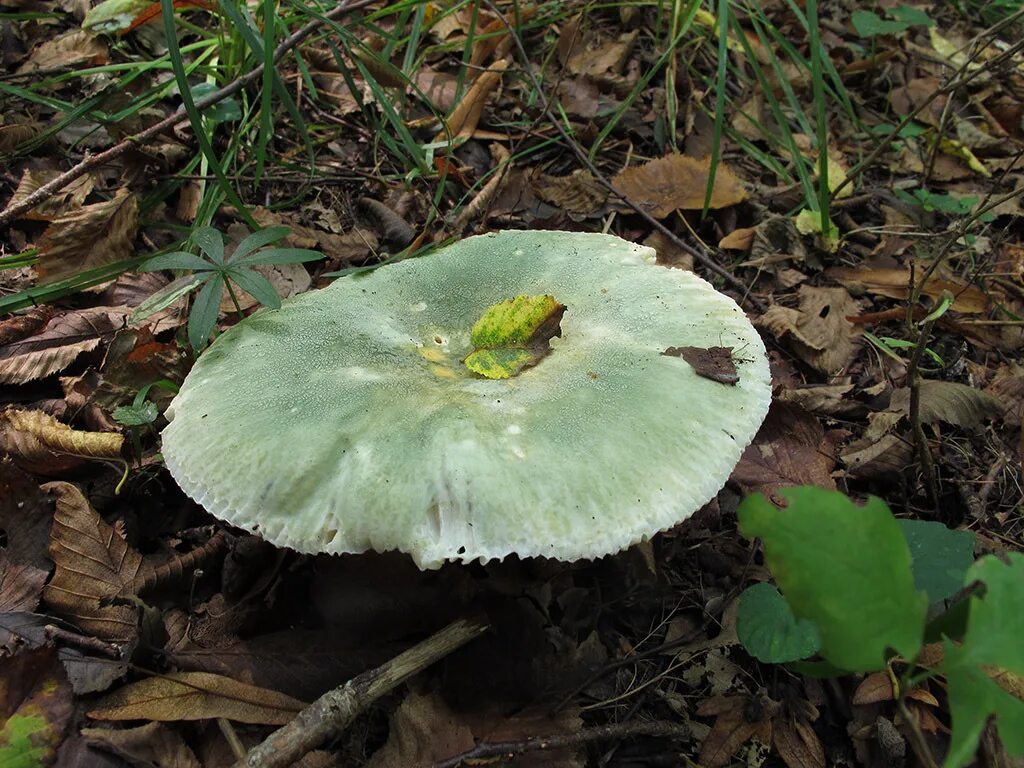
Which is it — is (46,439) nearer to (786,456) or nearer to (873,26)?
(786,456)

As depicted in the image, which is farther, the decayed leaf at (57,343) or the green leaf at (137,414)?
the decayed leaf at (57,343)

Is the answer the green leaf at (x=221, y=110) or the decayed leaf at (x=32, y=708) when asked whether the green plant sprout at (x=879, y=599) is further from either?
the green leaf at (x=221, y=110)

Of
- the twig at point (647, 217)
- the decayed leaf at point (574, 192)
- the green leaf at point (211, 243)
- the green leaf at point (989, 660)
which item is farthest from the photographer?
the decayed leaf at point (574, 192)

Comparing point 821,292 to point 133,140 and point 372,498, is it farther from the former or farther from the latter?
point 133,140

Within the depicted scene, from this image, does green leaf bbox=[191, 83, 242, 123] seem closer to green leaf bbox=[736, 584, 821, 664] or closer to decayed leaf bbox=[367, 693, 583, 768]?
decayed leaf bbox=[367, 693, 583, 768]

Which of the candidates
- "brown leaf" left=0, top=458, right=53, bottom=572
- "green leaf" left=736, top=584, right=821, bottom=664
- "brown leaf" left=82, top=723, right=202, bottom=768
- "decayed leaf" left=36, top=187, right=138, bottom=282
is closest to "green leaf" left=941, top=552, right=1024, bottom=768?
"green leaf" left=736, top=584, right=821, bottom=664

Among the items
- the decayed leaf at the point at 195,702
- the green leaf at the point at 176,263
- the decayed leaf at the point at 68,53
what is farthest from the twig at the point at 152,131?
the decayed leaf at the point at 195,702
